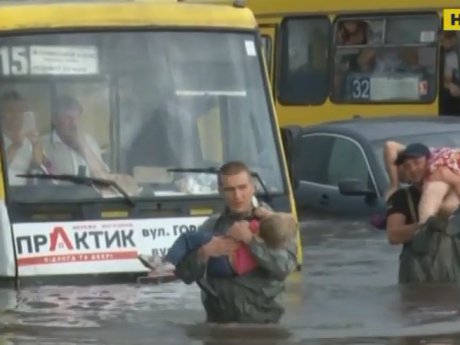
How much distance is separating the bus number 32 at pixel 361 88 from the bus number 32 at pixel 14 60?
12.4m

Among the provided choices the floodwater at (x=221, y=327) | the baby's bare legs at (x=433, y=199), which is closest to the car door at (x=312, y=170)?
the floodwater at (x=221, y=327)

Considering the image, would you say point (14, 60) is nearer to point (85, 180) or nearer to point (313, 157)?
point (85, 180)

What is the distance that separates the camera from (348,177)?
18.6 metres

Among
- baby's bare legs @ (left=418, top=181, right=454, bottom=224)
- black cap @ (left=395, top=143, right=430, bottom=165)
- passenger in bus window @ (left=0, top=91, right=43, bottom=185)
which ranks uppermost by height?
passenger in bus window @ (left=0, top=91, right=43, bottom=185)

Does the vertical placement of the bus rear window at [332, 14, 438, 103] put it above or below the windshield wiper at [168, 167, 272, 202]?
above

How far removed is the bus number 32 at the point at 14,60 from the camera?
12.6 meters

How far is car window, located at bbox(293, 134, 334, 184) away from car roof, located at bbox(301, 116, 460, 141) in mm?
122

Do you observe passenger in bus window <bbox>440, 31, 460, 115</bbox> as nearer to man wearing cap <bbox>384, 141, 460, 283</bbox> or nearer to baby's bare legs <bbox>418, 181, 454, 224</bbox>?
man wearing cap <bbox>384, 141, 460, 283</bbox>

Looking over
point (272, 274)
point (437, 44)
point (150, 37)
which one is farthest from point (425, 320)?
point (437, 44)

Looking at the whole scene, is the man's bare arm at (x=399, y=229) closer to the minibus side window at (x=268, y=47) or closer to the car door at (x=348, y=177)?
the car door at (x=348, y=177)

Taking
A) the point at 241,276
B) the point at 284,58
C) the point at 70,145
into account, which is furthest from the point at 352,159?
the point at 241,276

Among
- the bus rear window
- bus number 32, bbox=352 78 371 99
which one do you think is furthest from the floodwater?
bus number 32, bbox=352 78 371 99

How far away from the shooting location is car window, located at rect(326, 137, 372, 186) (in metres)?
18.3

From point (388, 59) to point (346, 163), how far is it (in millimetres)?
5843
